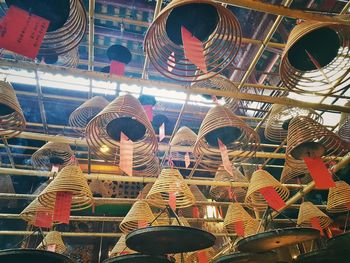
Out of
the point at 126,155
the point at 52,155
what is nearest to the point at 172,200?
the point at 126,155

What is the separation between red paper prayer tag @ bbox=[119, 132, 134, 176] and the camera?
9.17 feet

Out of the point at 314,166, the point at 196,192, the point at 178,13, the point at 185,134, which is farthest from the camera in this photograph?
the point at 196,192

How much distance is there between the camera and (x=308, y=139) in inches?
147

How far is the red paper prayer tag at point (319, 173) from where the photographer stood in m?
3.59

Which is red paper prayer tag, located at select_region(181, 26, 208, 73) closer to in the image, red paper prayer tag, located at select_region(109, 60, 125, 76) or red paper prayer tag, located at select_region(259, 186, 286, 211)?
red paper prayer tag, located at select_region(109, 60, 125, 76)

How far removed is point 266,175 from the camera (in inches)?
185

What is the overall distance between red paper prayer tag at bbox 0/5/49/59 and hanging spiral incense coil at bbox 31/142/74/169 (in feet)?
12.7

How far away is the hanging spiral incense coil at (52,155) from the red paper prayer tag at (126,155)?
3.13 metres

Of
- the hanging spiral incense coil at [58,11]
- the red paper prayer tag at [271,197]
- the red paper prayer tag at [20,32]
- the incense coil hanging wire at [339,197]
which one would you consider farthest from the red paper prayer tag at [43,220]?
the incense coil hanging wire at [339,197]

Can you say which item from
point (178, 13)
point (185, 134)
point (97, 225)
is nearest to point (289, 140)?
point (185, 134)

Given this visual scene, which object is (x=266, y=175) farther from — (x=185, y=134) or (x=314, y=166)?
(x=185, y=134)

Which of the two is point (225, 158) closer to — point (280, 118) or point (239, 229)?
point (280, 118)

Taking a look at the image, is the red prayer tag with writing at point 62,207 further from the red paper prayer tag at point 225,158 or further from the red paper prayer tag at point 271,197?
the red paper prayer tag at point 271,197

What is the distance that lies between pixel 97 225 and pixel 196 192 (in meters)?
4.09
